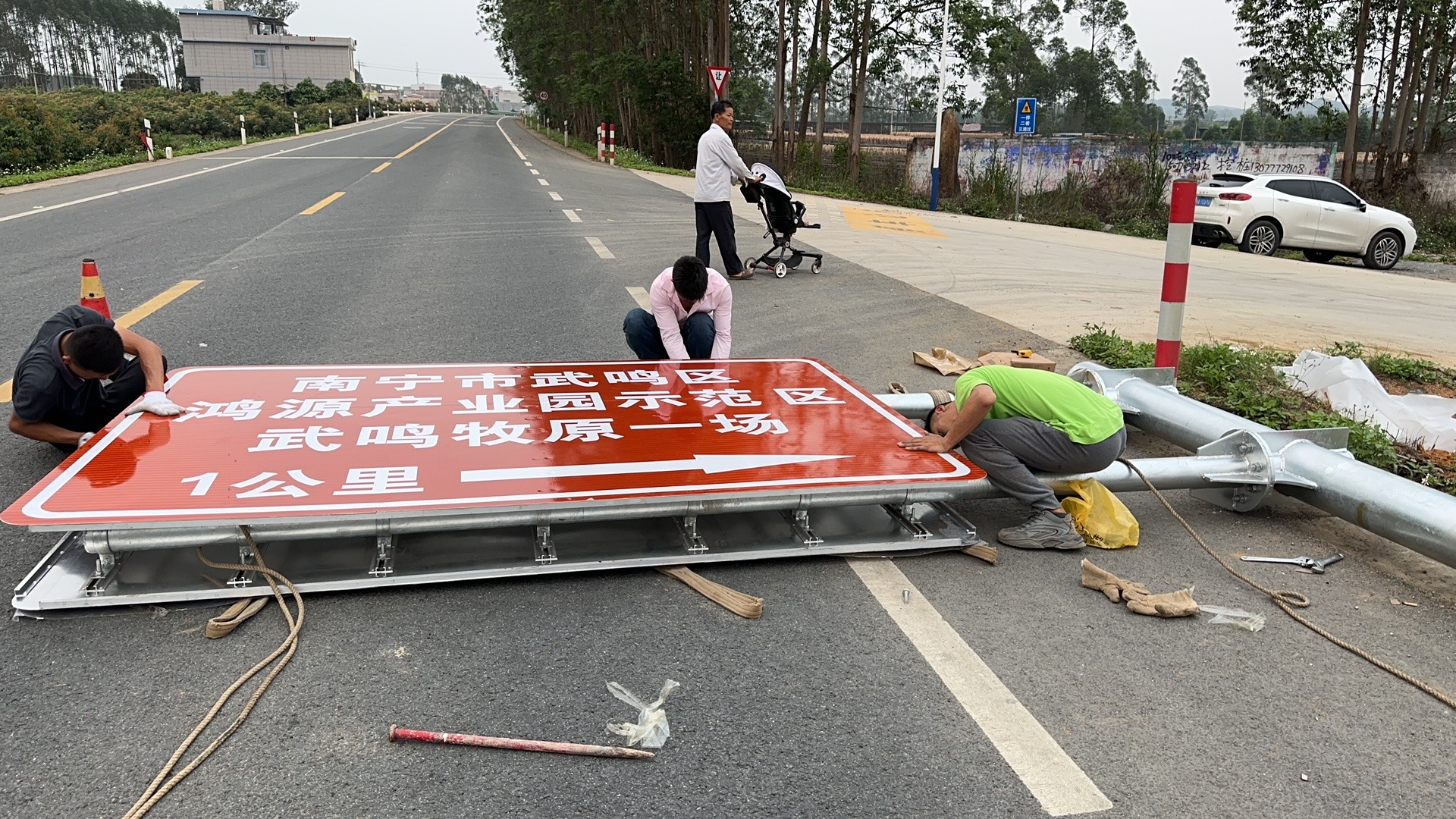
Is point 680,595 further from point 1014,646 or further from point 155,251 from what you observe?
point 155,251

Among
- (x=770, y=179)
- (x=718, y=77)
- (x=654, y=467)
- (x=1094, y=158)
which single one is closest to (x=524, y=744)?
(x=654, y=467)

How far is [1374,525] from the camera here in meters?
4.04

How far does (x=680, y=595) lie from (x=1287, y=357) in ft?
18.9

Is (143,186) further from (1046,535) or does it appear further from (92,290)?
(1046,535)

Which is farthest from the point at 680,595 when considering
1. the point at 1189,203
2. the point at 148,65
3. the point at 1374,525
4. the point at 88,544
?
the point at 148,65

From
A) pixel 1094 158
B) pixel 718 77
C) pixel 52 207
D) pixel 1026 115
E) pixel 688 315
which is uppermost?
pixel 718 77

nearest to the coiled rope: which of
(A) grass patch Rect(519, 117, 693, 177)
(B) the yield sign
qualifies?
(B) the yield sign

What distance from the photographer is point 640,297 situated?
9336 millimetres

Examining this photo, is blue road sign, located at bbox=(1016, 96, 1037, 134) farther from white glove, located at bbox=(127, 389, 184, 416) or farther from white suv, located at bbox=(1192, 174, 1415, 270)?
white glove, located at bbox=(127, 389, 184, 416)

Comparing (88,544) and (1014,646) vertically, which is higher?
(88,544)

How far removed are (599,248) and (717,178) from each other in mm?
2424

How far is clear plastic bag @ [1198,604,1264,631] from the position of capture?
3609mm

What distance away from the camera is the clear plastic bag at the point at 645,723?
2.77 metres

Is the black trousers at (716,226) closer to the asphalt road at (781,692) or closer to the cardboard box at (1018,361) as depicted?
the cardboard box at (1018,361)
